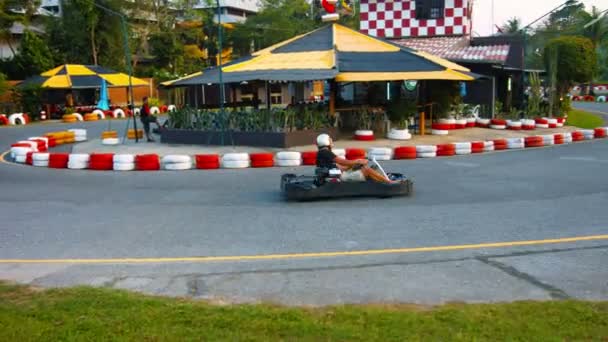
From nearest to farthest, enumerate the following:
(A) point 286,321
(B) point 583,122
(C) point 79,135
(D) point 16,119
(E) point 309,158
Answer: (A) point 286,321 < (E) point 309,158 < (C) point 79,135 < (B) point 583,122 < (D) point 16,119

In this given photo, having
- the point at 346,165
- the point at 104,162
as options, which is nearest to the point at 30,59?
the point at 104,162

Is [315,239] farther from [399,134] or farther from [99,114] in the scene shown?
[99,114]

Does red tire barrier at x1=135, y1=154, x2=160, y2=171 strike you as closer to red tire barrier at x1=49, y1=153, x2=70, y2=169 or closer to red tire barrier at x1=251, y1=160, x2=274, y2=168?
red tire barrier at x1=49, y1=153, x2=70, y2=169

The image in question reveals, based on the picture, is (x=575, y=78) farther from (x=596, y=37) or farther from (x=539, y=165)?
(x=596, y=37)

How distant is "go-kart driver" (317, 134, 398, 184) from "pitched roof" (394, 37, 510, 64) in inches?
558

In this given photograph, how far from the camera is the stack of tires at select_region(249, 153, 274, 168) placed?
13195 mm

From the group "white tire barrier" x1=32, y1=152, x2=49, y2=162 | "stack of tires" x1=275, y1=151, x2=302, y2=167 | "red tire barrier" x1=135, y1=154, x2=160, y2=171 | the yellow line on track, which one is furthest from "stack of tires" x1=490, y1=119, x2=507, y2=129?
the yellow line on track

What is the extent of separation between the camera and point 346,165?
9.06 meters

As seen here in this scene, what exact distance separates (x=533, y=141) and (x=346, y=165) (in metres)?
9.49

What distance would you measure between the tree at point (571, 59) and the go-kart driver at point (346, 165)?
61.2 ft

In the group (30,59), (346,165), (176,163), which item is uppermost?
(30,59)

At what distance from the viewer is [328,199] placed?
9211 mm

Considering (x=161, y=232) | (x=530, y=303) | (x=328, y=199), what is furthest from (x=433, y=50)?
(x=530, y=303)

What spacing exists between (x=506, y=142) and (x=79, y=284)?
1331 cm
